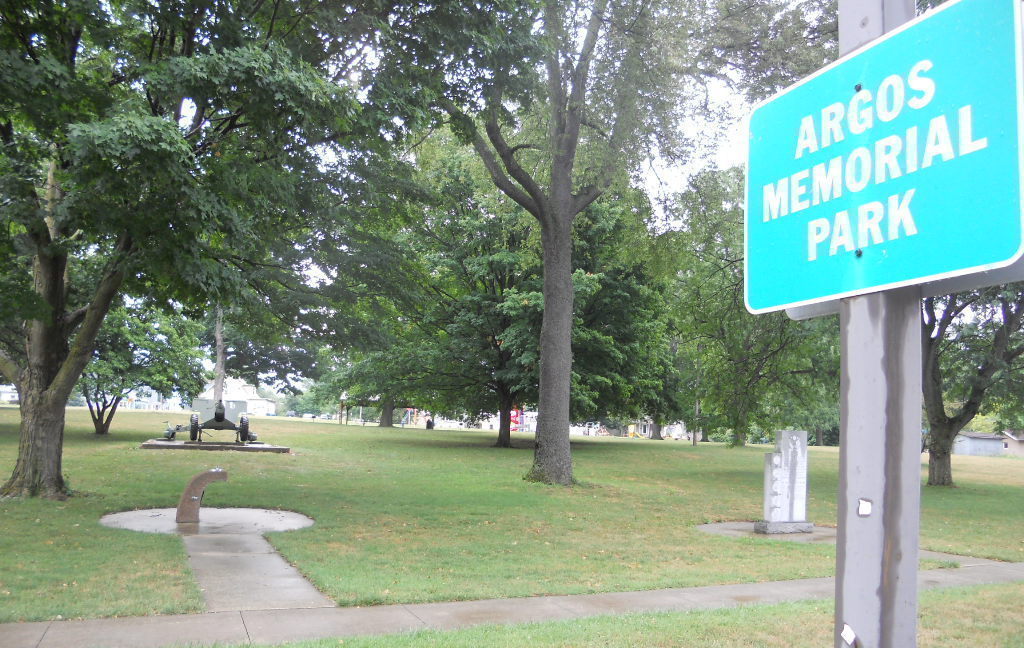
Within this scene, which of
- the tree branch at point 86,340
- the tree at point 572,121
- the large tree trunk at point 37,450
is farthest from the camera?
the tree at point 572,121

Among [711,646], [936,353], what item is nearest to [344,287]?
[711,646]

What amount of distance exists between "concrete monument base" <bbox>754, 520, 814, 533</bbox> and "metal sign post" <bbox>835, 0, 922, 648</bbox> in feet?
36.0

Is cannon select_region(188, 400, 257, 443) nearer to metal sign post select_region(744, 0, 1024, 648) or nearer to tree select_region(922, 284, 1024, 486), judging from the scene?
tree select_region(922, 284, 1024, 486)

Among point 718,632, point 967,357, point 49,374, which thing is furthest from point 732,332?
point 718,632

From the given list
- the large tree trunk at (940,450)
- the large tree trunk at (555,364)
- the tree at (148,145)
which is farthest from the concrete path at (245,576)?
the large tree trunk at (940,450)

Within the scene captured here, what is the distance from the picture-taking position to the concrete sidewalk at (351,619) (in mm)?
5495

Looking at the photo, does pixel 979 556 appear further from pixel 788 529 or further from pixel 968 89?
pixel 968 89

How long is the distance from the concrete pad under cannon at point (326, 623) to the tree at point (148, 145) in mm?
4683

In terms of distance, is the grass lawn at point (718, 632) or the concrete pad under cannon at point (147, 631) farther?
the grass lawn at point (718, 632)

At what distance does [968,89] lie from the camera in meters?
1.60

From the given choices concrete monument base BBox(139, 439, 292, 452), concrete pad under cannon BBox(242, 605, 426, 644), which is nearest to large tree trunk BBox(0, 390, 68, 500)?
concrete pad under cannon BBox(242, 605, 426, 644)

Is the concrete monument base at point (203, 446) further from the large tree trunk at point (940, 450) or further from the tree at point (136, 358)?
the large tree trunk at point (940, 450)

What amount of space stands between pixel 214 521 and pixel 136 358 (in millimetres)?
Answer: 18921

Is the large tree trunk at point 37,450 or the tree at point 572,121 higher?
the tree at point 572,121
